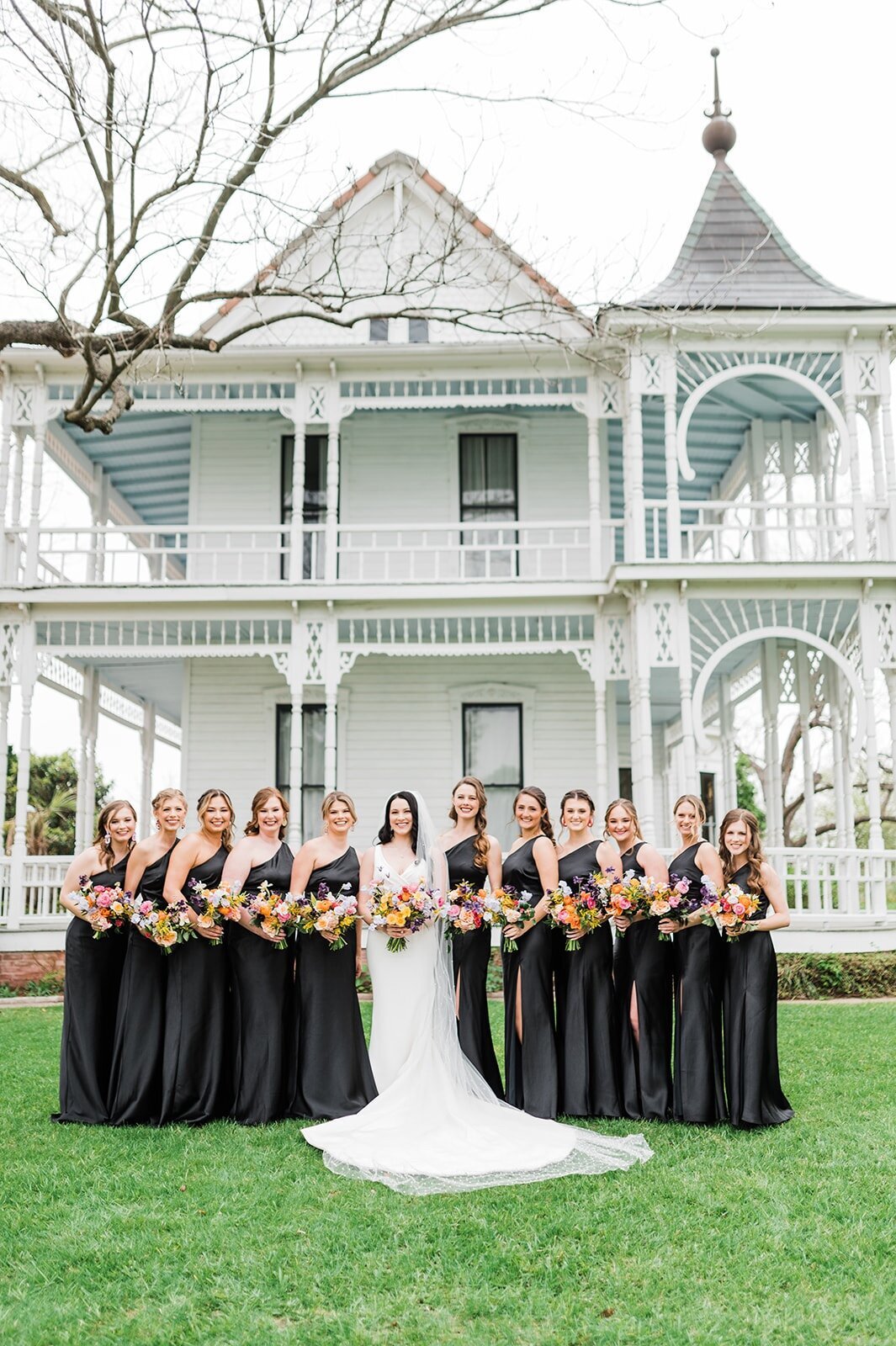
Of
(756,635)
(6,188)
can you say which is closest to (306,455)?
(756,635)

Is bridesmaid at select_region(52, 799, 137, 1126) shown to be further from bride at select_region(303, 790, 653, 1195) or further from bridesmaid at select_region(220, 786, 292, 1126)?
Answer: bride at select_region(303, 790, 653, 1195)

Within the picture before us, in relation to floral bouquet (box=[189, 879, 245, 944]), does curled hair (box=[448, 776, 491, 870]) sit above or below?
above

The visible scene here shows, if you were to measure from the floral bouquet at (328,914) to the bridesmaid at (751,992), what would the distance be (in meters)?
2.20

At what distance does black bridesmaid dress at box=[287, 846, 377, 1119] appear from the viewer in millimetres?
7000

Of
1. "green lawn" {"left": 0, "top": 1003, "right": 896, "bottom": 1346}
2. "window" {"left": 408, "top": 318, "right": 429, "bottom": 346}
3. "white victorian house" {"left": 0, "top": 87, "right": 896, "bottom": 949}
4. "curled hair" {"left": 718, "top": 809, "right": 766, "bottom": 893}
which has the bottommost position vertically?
"green lawn" {"left": 0, "top": 1003, "right": 896, "bottom": 1346}

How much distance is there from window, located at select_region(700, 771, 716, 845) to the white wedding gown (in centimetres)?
1344

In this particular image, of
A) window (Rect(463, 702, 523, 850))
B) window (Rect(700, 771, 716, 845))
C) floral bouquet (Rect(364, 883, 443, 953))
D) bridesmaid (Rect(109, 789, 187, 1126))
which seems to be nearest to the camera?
floral bouquet (Rect(364, 883, 443, 953))

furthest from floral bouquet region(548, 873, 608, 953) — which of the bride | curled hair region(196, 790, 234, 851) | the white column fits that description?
the white column

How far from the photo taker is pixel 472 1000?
7246mm

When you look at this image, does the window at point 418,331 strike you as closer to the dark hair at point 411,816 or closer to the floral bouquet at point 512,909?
the dark hair at point 411,816

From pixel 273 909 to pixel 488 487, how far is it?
11.2m

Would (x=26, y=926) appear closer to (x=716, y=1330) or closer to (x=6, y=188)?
(x=6, y=188)

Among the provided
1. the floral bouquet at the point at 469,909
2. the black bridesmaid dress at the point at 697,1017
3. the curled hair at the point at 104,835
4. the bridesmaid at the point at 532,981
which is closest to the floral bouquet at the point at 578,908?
the bridesmaid at the point at 532,981

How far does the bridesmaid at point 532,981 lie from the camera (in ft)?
23.1
